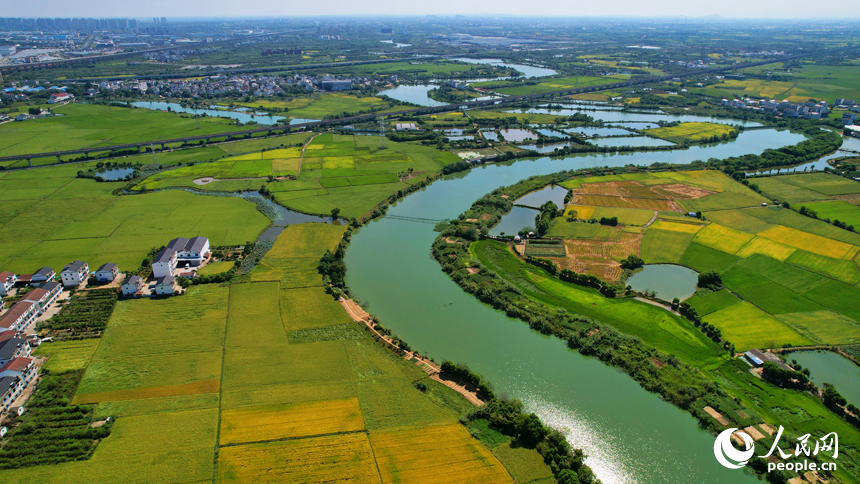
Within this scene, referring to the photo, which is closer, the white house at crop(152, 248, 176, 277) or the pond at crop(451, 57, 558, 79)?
the white house at crop(152, 248, 176, 277)

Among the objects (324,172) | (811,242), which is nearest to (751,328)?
(811,242)

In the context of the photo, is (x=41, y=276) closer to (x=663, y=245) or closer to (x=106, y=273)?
(x=106, y=273)

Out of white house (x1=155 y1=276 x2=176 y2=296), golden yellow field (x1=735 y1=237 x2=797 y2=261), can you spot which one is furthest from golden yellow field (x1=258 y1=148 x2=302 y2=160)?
golden yellow field (x1=735 y1=237 x2=797 y2=261)

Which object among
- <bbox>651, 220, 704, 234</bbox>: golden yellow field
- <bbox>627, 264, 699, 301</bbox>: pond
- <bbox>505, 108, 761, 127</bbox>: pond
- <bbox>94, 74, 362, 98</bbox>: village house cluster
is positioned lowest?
<bbox>627, 264, 699, 301</bbox>: pond

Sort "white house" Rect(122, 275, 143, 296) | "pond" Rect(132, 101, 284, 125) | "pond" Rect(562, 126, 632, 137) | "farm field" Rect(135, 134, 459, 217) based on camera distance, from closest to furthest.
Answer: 1. "white house" Rect(122, 275, 143, 296)
2. "farm field" Rect(135, 134, 459, 217)
3. "pond" Rect(562, 126, 632, 137)
4. "pond" Rect(132, 101, 284, 125)

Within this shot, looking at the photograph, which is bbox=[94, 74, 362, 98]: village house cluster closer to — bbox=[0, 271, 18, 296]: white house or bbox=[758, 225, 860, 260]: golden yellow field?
bbox=[0, 271, 18, 296]: white house

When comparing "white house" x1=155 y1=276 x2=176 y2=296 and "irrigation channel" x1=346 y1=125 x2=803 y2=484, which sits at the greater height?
"white house" x1=155 y1=276 x2=176 y2=296
